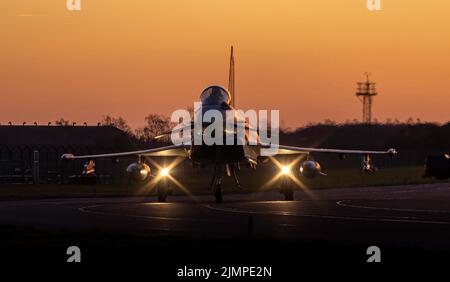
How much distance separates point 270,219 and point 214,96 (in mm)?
10078

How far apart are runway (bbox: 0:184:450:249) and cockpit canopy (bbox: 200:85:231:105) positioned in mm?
3943

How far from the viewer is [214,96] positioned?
3756 cm

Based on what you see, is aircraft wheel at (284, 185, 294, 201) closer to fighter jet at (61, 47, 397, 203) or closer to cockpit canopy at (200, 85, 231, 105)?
fighter jet at (61, 47, 397, 203)

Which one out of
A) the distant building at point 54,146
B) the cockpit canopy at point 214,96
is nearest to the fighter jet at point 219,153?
the cockpit canopy at point 214,96

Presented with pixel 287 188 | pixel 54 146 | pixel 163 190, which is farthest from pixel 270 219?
pixel 54 146

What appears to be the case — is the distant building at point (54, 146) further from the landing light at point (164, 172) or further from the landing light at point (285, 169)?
the landing light at point (285, 169)

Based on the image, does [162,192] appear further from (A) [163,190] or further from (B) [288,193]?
(B) [288,193]

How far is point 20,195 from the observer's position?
1892 inches

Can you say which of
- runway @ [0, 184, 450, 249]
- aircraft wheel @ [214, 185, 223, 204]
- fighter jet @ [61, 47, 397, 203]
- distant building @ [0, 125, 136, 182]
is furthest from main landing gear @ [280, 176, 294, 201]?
distant building @ [0, 125, 136, 182]

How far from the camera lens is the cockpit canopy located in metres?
37.2

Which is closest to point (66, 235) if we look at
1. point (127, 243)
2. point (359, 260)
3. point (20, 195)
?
point (127, 243)
